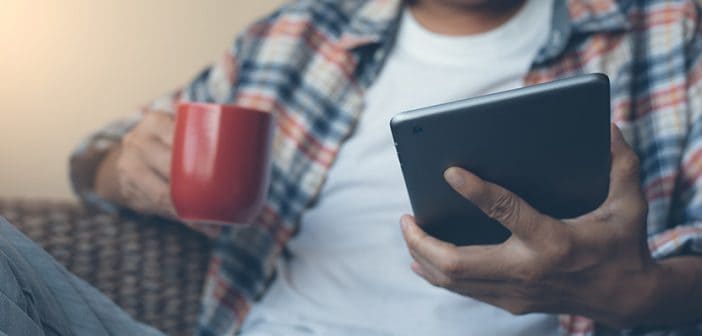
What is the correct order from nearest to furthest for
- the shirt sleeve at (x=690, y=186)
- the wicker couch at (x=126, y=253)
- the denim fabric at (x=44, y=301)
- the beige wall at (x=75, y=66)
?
1. the denim fabric at (x=44, y=301)
2. the shirt sleeve at (x=690, y=186)
3. the wicker couch at (x=126, y=253)
4. the beige wall at (x=75, y=66)

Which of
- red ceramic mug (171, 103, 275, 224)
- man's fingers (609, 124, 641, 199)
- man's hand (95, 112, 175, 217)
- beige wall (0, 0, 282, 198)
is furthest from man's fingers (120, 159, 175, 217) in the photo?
man's fingers (609, 124, 641, 199)

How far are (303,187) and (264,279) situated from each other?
13 cm

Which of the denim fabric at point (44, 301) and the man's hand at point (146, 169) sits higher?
the denim fabric at point (44, 301)

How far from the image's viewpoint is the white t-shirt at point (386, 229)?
906 mm

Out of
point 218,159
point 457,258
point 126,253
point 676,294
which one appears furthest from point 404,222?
point 126,253

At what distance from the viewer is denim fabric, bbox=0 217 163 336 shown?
23.5 inches

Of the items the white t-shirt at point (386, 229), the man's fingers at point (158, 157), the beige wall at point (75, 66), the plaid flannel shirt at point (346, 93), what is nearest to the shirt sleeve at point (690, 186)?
the plaid flannel shirt at point (346, 93)

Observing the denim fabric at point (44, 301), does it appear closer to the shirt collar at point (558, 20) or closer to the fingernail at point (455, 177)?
the fingernail at point (455, 177)

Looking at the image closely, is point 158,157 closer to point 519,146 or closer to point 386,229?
point 386,229

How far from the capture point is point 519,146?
68 cm

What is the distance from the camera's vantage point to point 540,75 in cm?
100

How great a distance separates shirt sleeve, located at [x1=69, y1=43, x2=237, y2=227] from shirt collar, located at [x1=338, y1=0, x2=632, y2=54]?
0.16 m

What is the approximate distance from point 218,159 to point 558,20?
488 millimetres

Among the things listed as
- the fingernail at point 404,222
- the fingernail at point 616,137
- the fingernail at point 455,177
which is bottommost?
the fingernail at point 404,222
